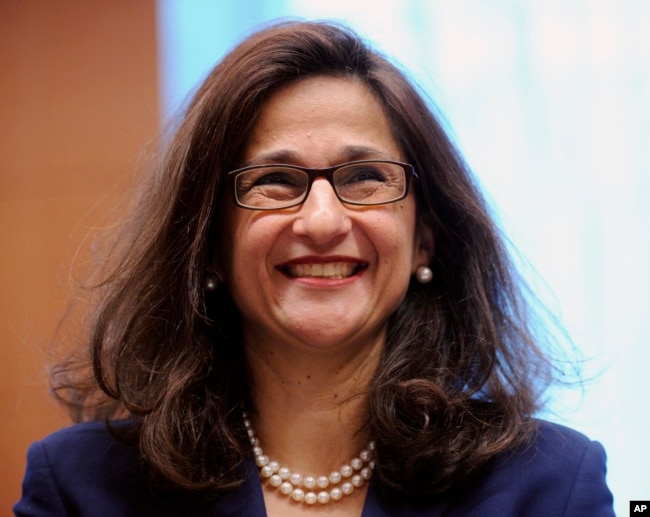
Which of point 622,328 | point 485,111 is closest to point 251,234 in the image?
point 485,111

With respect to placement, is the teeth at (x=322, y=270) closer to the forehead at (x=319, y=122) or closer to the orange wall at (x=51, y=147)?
the forehead at (x=319, y=122)

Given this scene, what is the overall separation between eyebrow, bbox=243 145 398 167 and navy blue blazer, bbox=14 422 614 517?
0.65 meters

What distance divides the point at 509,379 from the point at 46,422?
1.42 m

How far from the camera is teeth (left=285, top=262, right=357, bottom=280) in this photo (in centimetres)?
168

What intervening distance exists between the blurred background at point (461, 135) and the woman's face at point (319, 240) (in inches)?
22.1

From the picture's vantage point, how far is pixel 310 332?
5.41 feet

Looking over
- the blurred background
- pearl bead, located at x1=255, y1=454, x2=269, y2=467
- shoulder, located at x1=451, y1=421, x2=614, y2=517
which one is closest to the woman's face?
pearl bead, located at x1=255, y1=454, x2=269, y2=467

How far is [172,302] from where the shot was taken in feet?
5.95

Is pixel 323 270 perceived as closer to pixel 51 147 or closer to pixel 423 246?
pixel 423 246

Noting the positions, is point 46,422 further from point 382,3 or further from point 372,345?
point 382,3

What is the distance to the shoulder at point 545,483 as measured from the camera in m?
1.62

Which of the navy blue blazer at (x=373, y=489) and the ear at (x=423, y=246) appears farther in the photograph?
the ear at (x=423, y=246)

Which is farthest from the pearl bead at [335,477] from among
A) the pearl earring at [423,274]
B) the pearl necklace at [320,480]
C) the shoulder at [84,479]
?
the pearl earring at [423,274]

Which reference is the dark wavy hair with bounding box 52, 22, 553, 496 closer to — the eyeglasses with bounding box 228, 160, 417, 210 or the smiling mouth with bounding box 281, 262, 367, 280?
the eyeglasses with bounding box 228, 160, 417, 210
